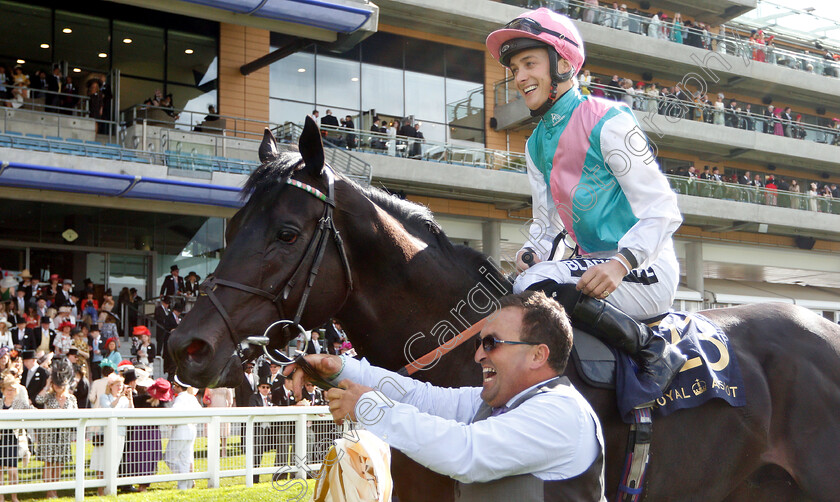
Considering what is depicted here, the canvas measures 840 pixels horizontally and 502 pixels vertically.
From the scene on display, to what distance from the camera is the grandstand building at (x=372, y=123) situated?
50.1 ft

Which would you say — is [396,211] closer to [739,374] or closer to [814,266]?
[739,374]

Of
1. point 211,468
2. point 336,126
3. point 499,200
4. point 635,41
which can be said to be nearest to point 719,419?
point 211,468

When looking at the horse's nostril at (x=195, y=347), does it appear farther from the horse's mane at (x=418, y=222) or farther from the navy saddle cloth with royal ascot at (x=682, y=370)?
the navy saddle cloth with royal ascot at (x=682, y=370)

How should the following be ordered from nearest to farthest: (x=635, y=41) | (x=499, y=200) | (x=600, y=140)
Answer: (x=600, y=140) < (x=499, y=200) < (x=635, y=41)

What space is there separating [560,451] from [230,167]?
14884mm

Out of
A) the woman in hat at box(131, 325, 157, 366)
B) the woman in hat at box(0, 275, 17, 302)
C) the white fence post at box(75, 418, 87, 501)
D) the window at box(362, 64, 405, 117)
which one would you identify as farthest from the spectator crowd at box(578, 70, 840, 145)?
the white fence post at box(75, 418, 87, 501)

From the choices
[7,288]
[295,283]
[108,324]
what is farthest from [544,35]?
[7,288]

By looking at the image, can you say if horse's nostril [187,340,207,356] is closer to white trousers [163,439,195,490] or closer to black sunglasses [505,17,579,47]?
black sunglasses [505,17,579,47]

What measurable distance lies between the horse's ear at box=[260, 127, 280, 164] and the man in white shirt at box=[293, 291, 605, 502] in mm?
1063

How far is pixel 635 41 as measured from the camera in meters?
23.5

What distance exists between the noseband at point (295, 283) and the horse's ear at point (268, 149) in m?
0.24

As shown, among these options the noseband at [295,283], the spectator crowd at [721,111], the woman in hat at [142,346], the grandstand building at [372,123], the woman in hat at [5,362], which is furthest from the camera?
the spectator crowd at [721,111]

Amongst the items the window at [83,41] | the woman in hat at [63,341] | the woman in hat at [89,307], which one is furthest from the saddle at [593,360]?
the window at [83,41]

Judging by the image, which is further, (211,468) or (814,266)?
(814,266)
